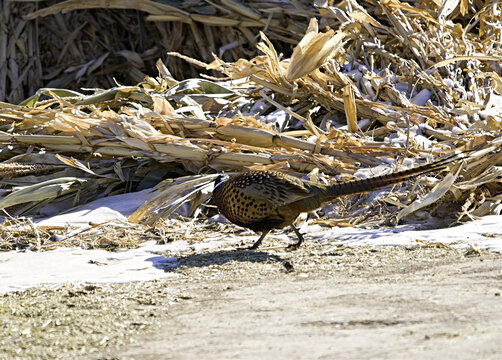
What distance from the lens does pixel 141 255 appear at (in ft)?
13.9

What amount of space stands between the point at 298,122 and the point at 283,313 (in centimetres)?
337

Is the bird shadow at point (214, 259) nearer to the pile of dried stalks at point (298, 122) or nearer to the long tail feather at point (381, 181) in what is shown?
the long tail feather at point (381, 181)

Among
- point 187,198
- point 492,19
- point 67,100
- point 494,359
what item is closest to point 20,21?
point 67,100

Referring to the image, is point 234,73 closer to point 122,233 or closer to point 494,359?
point 122,233

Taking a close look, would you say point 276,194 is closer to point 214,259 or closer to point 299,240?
point 299,240

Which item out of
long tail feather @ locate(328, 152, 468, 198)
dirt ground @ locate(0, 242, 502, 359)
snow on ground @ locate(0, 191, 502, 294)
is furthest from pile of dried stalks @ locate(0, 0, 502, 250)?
dirt ground @ locate(0, 242, 502, 359)

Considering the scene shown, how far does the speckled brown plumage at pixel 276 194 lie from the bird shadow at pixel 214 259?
19 centimetres

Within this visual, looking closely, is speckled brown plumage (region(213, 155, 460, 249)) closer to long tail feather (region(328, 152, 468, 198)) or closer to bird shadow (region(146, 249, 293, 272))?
long tail feather (region(328, 152, 468, 198))

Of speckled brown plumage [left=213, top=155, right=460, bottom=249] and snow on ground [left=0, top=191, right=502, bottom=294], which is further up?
speckled brown plumage [left=213, top=155, right=460, bottom=249]

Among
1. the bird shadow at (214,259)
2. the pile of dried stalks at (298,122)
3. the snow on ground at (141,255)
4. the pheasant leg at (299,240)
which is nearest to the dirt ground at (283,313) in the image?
the bird shadow at (214,259)

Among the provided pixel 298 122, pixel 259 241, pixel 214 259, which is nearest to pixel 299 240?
pixel 259 241

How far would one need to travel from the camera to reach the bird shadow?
3908 mm

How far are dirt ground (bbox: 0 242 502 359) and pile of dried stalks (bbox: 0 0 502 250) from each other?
115 centimetres

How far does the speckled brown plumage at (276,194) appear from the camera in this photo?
4.11 m
